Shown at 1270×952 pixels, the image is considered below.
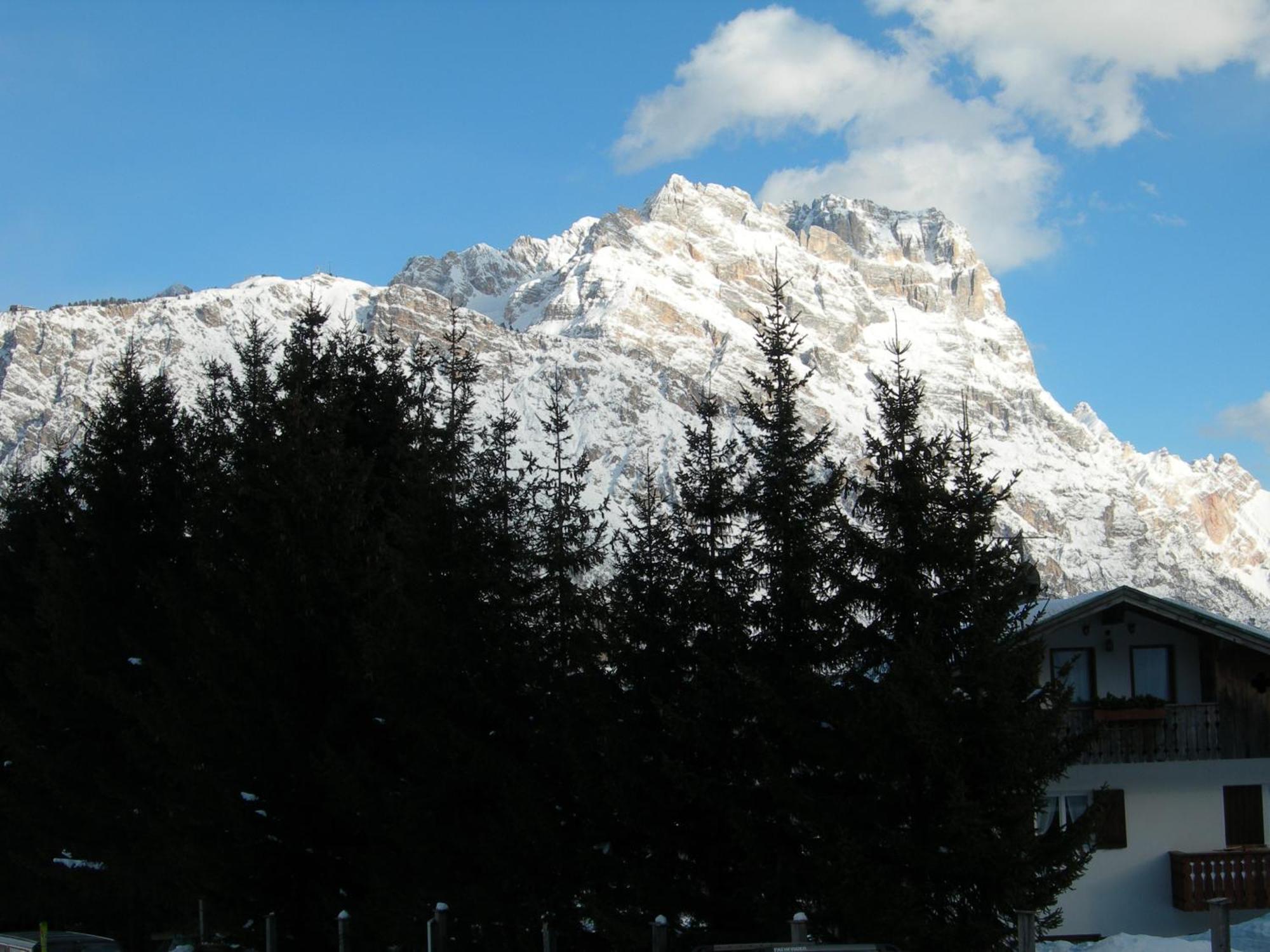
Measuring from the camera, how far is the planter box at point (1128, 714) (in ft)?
72.2

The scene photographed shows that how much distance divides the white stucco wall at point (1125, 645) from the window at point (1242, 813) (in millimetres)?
1845

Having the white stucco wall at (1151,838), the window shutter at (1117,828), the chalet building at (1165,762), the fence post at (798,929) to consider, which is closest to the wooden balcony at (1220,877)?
the chalet building at (1165,762)

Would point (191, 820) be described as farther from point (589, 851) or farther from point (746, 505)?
point (746, 505)

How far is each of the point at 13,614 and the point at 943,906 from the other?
17.7 meters

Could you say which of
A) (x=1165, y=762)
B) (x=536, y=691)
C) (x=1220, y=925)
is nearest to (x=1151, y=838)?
(x=1165, y=762)

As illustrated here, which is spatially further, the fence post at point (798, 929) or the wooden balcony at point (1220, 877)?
the wooden balcony at point (1220, 877)

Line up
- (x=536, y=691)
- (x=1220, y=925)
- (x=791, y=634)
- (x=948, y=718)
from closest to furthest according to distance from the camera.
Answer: (x=1220, y=925) < (x=948, y=718) < (x=791, y=634) < (x=536, y=691)

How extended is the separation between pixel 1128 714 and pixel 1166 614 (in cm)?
177

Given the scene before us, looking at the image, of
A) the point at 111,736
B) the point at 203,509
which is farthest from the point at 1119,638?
the point at 111,736

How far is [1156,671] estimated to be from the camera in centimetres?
2300

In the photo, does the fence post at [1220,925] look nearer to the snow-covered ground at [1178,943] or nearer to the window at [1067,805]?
the snow-covered ground at [1178,943]

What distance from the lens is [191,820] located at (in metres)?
17.3

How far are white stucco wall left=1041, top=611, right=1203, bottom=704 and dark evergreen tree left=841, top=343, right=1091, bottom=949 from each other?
8.60 m

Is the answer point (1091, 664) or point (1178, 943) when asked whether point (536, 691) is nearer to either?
point (1178, 943)
